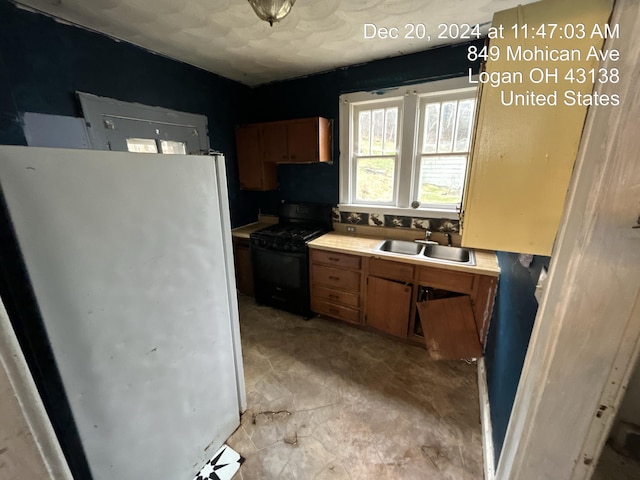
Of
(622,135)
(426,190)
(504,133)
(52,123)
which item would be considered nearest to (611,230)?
(622,135)

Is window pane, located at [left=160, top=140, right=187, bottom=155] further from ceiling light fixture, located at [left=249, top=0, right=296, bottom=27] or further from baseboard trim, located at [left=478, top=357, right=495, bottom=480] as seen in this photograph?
baseboard trim, located at [left=478, top=357, right=495, bottom=480]

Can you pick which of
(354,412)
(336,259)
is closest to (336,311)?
(336,259)

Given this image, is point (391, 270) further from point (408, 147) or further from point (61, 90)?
point (61, 90)

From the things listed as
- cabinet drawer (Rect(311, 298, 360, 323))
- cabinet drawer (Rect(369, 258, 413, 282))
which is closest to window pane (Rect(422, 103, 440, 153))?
cabinet drawer (Rect(369, 258, 413, 282))

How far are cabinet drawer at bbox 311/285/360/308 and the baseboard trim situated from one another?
110cm

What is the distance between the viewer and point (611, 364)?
1.69 ft

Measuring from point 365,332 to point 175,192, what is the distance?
2.16m

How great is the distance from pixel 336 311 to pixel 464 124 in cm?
211

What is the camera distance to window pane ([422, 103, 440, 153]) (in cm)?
243

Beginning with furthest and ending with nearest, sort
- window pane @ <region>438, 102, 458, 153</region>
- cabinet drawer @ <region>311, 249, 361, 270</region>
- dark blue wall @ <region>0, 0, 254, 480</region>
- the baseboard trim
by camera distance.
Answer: cabinet drawer @ <region>311, 249, 361, 270</region> → window pane @ <region>438, 102, 458, 153</region> → the baseboard trim → dark blue wall @ <region>0, 0, 254, 480</region>

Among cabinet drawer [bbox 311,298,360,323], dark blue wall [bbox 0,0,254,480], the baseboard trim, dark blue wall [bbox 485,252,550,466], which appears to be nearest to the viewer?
dark blue wall [bbox 0,0,254,480]

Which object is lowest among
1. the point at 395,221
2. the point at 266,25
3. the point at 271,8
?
the point at 395,221

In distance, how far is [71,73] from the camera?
6.10 feet

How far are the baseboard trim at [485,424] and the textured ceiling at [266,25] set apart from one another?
2440mm
